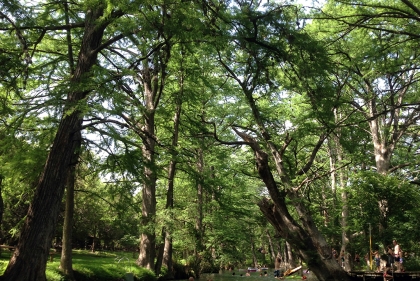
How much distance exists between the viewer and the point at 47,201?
8094mm

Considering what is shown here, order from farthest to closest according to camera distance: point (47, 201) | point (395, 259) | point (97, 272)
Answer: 1. point (395, 259)
2. point (97, 272)
3. point (47, 201)

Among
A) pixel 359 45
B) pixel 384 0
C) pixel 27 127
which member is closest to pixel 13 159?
pixel 27 127

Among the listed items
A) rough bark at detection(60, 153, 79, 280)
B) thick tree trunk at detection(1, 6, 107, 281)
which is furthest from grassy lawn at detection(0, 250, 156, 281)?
thick tree trunk at detection(1, 6, 107, 281)

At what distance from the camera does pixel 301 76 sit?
7.91 m

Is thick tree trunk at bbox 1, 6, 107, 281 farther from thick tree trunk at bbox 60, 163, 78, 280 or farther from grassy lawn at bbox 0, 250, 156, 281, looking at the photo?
grassy lawn at bbox 0, 250, 156, 281

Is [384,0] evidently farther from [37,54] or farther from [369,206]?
[37,54]

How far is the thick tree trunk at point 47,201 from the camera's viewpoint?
761cm

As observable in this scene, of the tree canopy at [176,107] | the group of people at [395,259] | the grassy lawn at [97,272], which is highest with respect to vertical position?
the tree canopy at [176,107]

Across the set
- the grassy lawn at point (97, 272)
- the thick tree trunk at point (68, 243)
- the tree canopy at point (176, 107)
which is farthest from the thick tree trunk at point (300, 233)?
the thick tree trunk at point (68, 243)

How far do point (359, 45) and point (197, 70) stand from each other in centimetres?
623

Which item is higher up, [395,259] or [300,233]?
[300,233]

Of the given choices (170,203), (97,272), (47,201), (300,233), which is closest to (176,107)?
(170,203)

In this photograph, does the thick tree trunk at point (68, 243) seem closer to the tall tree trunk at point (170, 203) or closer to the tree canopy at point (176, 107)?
the tree canopy at point (176, 107)

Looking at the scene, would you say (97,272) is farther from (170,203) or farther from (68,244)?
(170,203)
